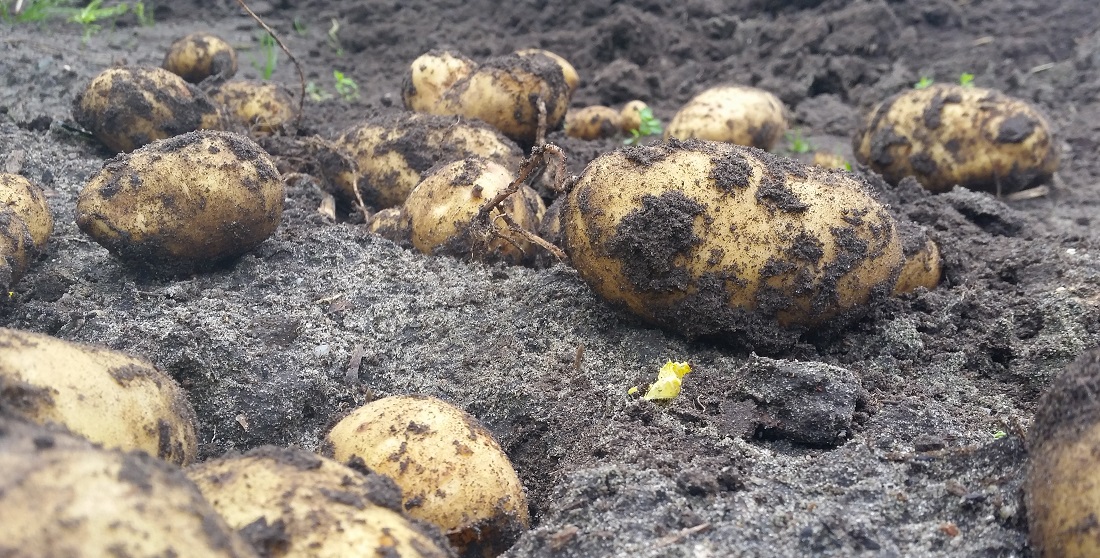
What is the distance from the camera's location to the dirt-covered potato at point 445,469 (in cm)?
168

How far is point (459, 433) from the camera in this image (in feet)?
5.89

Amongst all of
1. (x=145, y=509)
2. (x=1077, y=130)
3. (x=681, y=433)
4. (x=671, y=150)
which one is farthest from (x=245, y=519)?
(x=1077, y=130)

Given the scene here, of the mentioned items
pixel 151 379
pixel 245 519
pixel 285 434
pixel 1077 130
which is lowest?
pixel 1077 130

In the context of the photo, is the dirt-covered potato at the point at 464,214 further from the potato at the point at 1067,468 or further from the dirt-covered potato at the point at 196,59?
the dirt-covered potato at the point at 196,59

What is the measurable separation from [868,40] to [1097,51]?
1.53 meters

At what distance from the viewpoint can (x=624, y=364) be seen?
7.57ft

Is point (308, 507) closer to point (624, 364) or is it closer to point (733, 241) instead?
point (624, 364)

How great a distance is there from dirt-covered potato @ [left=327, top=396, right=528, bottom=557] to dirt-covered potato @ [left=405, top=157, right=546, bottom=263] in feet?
3.57

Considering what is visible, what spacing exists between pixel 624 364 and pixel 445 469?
756 millimetres

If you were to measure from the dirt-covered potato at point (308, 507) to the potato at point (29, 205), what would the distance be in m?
1.64

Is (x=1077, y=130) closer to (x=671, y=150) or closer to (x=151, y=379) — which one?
(x=671, y=150)

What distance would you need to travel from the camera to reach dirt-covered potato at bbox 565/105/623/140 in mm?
4531

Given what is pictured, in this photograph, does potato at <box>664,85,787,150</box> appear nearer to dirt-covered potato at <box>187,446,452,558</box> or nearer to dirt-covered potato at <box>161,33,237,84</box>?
dirt-covered potato at <box>161,33,237,84</box>

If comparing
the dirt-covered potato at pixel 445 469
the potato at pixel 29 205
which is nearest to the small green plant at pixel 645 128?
the potato at pixel 29 205
